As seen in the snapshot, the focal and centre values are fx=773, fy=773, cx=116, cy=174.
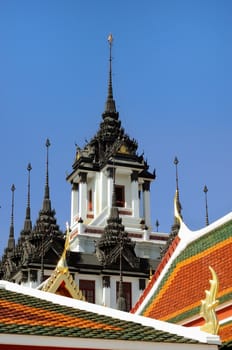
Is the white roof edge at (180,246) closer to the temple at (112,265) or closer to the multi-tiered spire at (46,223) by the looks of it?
the temple at (112,265)

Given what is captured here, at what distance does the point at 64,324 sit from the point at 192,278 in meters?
5.80

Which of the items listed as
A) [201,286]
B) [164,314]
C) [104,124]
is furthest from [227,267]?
[104,124]

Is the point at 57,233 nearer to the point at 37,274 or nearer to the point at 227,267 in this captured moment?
the point at 37,274

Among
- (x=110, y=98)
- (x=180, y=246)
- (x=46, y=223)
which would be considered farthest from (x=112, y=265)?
(x=180, y=246)

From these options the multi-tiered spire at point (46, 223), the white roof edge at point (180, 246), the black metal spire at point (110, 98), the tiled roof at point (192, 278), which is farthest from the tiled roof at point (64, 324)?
the black metal spire at point (110, 98)

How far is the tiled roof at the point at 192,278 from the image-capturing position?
12805mm

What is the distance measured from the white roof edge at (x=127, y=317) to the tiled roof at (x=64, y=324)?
0.09 metres

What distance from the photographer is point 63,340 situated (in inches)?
307

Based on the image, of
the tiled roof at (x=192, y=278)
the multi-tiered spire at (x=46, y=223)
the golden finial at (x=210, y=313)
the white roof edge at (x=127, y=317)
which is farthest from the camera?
the multi-tiered spire at (x=46, y=223)

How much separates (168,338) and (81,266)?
33921 millimetres

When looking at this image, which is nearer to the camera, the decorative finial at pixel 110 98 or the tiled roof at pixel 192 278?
the tiled roof at pixel 192 278

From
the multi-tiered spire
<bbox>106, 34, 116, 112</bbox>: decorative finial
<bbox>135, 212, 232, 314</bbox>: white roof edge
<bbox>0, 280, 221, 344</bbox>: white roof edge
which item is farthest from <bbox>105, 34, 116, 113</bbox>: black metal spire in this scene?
<bbox>0, 280, 221, 344</bbox>: white roof edge

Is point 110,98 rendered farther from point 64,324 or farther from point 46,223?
point 64,324

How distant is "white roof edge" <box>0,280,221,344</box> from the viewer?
328 inches
